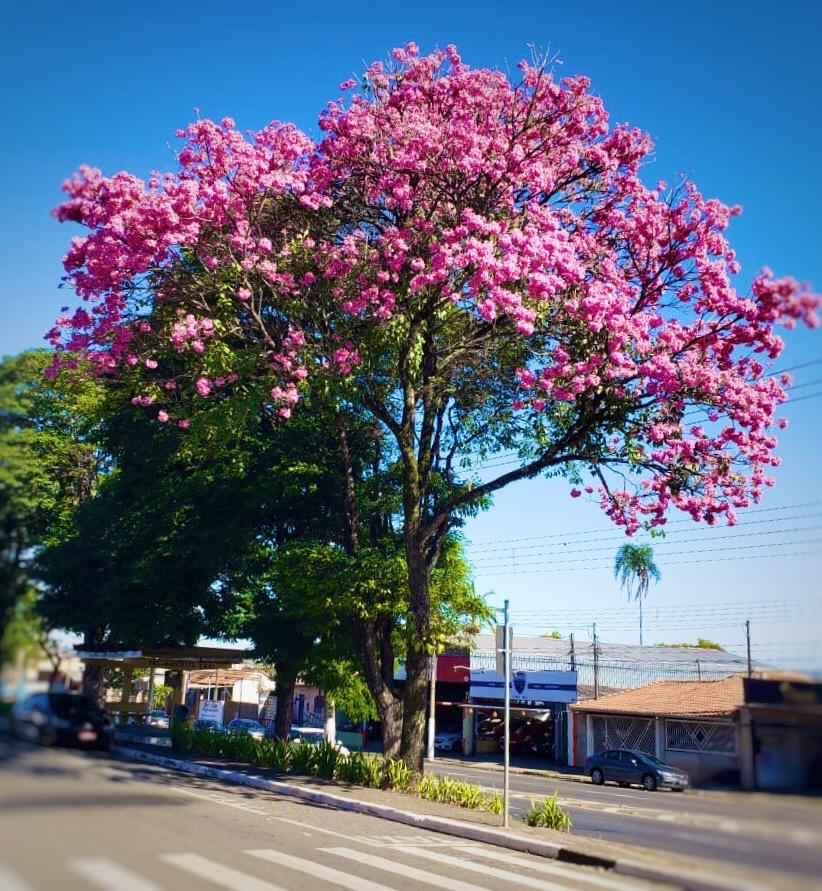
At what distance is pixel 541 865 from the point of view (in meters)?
11.4

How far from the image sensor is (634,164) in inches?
609

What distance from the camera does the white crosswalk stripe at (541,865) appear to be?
1002 centimetres

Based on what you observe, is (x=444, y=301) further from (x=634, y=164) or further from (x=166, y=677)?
(x=166, y=677)

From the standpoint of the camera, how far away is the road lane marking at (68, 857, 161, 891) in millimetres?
1979

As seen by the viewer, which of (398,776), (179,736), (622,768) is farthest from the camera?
(622,768)

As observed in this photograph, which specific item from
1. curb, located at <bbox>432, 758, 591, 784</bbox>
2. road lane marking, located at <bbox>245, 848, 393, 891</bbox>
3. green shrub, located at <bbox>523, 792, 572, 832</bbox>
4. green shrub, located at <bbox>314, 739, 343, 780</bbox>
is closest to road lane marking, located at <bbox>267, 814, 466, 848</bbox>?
green shrub, located at <bbox>523, 792, 572, 832</bbox>

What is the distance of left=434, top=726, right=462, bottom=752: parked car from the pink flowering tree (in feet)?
135

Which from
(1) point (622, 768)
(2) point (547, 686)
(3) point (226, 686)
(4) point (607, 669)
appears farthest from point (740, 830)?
(4) point (607, 669)

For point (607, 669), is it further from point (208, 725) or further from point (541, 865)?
point (208, 725)

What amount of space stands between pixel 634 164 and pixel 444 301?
4.63 m

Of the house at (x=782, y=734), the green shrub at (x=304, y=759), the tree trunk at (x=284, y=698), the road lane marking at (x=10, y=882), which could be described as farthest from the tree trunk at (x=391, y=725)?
the house at (x=782, y=734)

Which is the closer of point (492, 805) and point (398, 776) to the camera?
point (492, 805)

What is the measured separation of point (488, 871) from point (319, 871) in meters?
3.05

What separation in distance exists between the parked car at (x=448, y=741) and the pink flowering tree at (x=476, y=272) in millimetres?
41151
